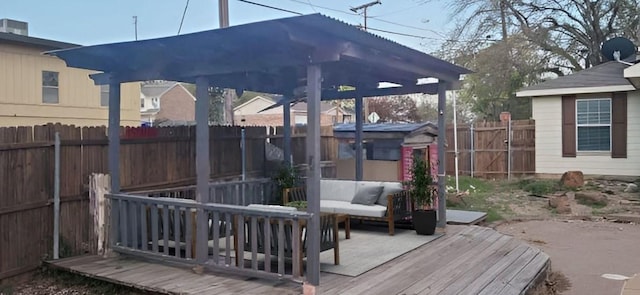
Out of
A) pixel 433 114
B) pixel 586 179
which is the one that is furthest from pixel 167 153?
pixel 433 114

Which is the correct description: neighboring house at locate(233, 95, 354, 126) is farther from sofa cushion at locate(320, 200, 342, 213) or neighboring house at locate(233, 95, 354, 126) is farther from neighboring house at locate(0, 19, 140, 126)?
sofa cushion at locate(320, 200, 342, 213)

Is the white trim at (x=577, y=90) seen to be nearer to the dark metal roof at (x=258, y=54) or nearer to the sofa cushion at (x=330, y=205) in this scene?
the dark metal roof at (x=258, y=54)

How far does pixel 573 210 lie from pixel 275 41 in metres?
8.20

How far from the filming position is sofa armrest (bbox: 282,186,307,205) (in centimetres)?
752

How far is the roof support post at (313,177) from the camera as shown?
4.45 metres

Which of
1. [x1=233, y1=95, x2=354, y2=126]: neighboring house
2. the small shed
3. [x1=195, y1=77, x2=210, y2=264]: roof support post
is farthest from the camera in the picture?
[x1=233, y1=95, x2=354, y2=126]: neighboring house

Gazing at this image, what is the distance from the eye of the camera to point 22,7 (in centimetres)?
1894

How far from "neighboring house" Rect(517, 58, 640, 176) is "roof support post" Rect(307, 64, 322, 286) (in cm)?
1044

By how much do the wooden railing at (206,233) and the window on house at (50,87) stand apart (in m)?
9.43

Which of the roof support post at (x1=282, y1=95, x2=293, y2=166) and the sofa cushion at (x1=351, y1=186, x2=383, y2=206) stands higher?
the roof support post at (x1=282, y1=95, x2=293, y2=166)

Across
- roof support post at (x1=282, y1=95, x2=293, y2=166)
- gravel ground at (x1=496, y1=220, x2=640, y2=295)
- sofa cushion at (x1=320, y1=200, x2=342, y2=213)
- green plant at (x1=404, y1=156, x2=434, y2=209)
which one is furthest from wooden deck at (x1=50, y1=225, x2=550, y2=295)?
roof support post at (x1=282, y1=95, x2=293, y2=166)

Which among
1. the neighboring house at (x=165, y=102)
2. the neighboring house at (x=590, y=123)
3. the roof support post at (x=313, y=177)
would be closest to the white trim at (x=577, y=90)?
the neighboring house at (x=590, y=123)

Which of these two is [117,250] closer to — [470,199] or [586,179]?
[470,199]

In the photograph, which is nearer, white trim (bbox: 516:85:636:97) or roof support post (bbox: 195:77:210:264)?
roof support post (bbox: 195:77:210:264)
